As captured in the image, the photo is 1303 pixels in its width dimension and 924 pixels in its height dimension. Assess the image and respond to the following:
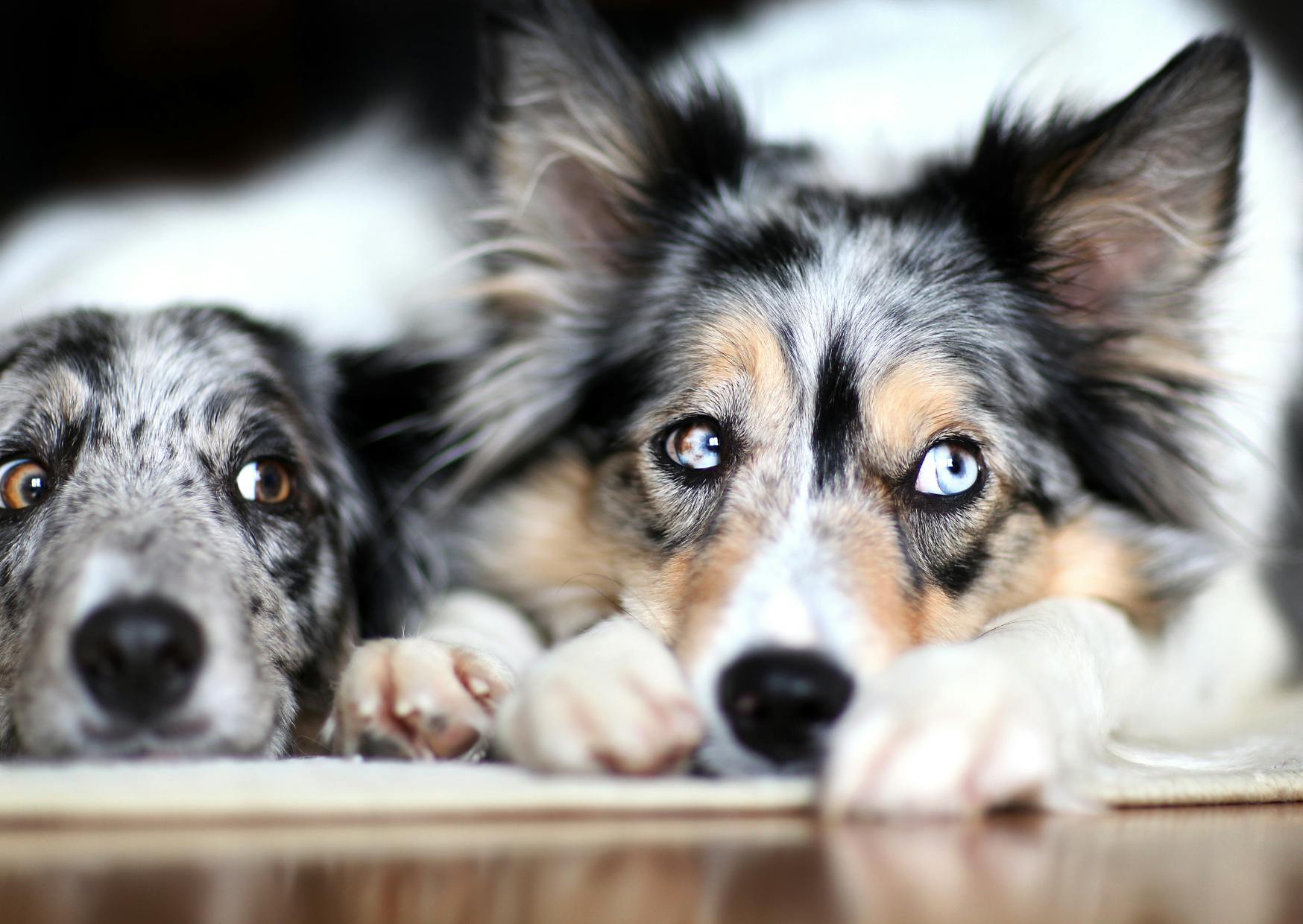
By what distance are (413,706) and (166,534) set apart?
47cm

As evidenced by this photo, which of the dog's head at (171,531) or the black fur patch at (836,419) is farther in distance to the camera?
the black fur patch at (836,419)

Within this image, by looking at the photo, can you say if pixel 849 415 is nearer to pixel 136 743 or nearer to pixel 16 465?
pixel 136 743

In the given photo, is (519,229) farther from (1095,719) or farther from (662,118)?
(1095,719)

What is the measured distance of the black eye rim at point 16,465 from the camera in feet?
6.43

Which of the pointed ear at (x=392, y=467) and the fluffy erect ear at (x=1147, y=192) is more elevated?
the fluffy erect ear at (x=1147, y=192)

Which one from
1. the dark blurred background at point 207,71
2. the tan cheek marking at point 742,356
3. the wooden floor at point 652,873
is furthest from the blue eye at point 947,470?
the dark blurred background at point 207,71

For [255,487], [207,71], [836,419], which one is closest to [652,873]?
[836,419]

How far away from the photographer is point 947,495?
2008 mm

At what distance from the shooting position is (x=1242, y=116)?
6.94ft

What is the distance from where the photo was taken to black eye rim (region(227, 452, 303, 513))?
2.09 metres

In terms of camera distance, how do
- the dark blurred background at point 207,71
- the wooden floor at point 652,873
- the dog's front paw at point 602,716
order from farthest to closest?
the dark blurred background at point 207,71, the dog's front paw at point 602,716, the wooden floor at point 652,873

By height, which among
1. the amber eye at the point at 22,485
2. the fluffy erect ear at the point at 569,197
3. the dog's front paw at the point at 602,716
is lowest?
the dog's front paw at the point at 602,716

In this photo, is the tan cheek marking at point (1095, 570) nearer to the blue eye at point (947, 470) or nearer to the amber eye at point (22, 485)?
the blue eye at point (947, 470)

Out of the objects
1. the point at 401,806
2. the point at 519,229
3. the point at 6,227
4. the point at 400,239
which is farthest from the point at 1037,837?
the point at 6,227
